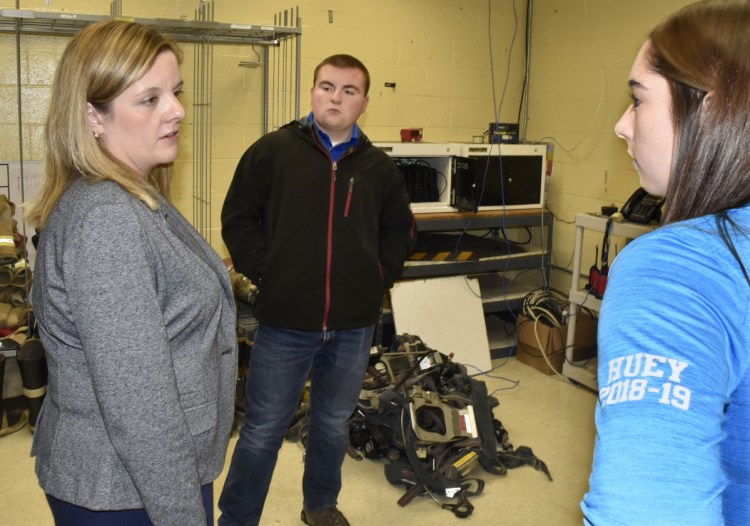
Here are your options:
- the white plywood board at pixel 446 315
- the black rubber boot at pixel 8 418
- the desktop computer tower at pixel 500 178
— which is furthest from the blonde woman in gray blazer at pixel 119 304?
the desktop computer tower at pixel 500 178

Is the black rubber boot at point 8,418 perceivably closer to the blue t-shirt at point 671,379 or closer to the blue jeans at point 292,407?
the blue jeans at point 292,407

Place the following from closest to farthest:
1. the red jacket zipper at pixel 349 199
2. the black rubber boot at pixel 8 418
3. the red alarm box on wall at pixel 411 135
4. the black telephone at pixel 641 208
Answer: the red jacket zipper at pixel 349 199
the black rubber boot at pixel 8 418
the black telephone at pixel 641 208
the red alarm box on wall at pixel 411 135

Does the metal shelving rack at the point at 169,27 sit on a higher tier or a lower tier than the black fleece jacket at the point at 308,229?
higher

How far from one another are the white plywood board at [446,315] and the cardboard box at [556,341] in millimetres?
290

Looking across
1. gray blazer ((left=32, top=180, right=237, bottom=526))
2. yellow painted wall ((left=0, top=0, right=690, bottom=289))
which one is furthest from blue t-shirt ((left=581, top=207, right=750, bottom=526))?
yellow painted wall ((left=0, top=0, right=690, bottom=289))

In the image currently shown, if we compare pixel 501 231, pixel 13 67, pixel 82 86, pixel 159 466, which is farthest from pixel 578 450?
pixel 13 67

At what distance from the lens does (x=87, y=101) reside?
124cm

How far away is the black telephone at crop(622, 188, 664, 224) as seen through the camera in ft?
12.0

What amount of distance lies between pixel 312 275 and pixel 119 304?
127 centimetres

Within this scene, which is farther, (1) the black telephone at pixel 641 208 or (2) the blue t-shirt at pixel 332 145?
(1) the black telephone at pixel 641 208

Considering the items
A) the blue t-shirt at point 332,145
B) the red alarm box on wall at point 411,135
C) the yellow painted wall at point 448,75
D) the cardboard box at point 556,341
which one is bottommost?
the cardboard box at point 556,341

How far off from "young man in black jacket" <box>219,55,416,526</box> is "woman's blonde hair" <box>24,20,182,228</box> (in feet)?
3.66

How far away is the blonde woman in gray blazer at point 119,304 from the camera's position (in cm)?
112

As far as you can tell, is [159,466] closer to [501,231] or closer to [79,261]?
[79,261]
